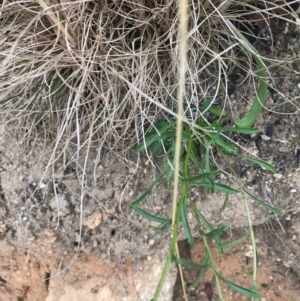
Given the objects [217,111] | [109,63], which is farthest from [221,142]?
[109,63]

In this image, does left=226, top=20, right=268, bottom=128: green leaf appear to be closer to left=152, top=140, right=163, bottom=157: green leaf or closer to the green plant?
the green plant

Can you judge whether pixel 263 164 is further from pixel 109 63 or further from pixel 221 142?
pixel 109 63

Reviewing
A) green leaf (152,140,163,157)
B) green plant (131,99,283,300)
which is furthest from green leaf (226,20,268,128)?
green leaf (152,140,163,157)

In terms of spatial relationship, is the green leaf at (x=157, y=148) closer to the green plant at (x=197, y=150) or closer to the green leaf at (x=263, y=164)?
the green plant at (x=197, y=150)

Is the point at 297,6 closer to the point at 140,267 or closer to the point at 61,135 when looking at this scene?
the point at 61,135

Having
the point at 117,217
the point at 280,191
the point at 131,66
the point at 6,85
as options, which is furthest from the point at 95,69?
the point at 280,191

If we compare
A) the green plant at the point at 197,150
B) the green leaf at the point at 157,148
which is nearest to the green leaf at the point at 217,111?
the green plant at the point at 197,150

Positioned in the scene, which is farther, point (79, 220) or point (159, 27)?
point (79, 220)

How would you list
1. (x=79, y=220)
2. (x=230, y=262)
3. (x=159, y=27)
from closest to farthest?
(x=159, y=27)
(x=79, y=220)
(x=230, y=262)
